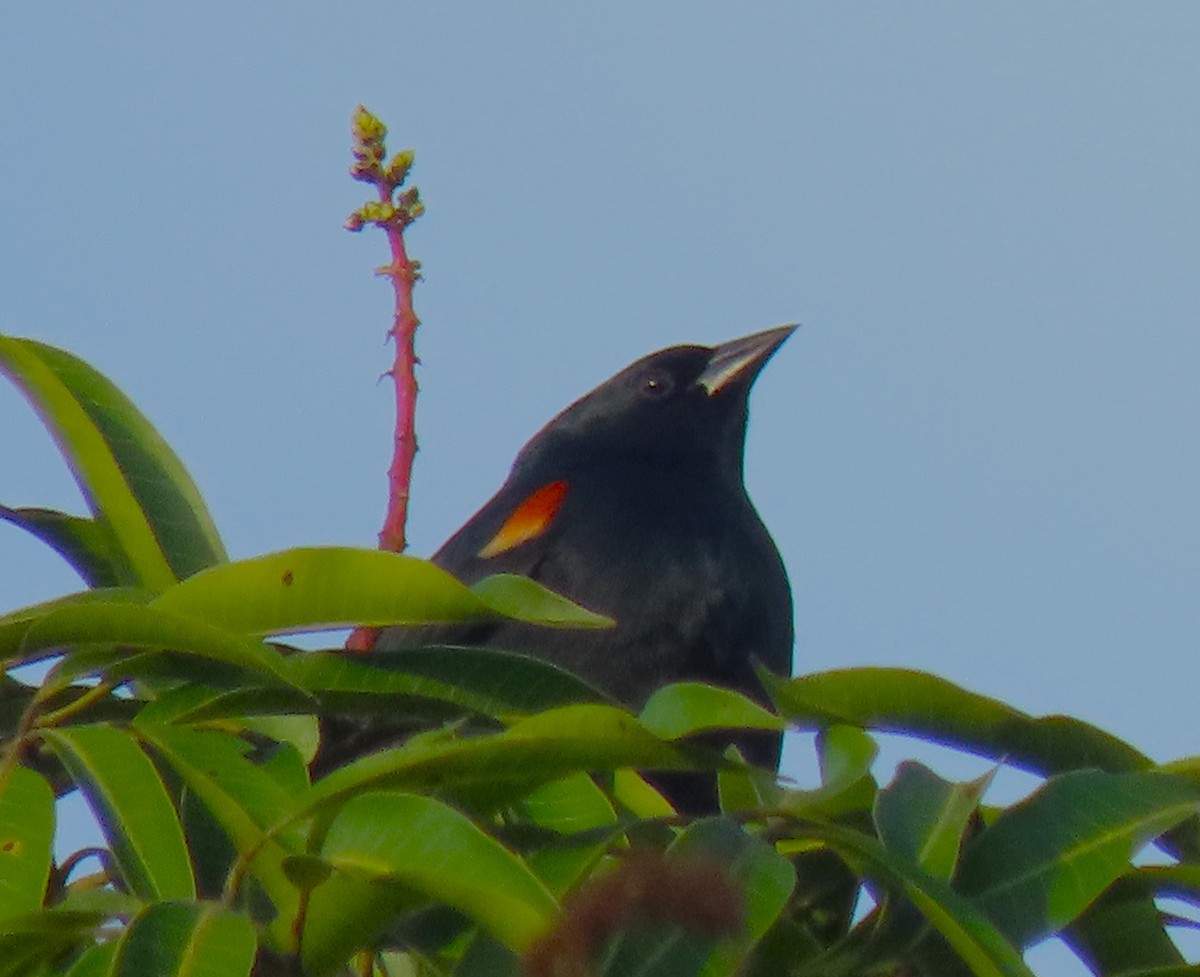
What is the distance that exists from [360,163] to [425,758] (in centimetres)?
169

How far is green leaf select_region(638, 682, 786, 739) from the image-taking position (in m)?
1.30

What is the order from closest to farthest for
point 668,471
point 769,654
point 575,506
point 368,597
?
point 368,597 < point 769,654 < point 575,506 < point 668,471

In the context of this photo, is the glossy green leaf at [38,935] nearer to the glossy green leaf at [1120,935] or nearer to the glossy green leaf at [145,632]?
the glossy green leaf at [145,632]

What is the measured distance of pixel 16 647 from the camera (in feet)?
4.61

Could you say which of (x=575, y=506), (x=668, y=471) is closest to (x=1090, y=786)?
(x=575, y=506)

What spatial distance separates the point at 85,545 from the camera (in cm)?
189

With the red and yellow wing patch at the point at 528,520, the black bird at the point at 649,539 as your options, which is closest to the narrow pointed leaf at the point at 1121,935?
the black bird at the point at 649,539

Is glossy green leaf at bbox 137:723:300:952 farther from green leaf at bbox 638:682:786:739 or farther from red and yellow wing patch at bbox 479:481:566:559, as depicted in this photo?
red and yellow wing patch at bbox 479:481:566:559

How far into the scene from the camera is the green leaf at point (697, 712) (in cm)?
130

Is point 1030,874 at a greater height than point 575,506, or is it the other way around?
point 575,506

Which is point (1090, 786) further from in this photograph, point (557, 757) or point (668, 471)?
point (668, 471)

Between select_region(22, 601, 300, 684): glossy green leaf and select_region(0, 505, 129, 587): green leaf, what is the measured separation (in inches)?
20.3

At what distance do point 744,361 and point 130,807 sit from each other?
3.52m

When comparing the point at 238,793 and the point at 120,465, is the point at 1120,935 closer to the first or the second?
the point at 238,793
